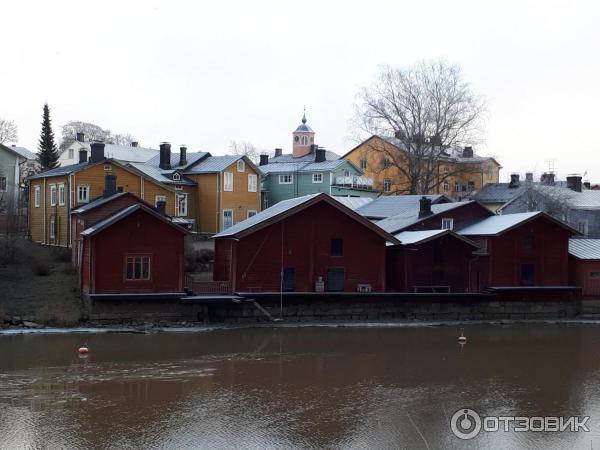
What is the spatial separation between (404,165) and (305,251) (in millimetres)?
24410

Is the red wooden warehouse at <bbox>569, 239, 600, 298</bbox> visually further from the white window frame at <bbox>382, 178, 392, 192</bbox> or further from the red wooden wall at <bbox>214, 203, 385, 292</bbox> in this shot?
the white window frame at <bbox>382, 178, 392, 192</bbox>

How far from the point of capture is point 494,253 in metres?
41.5

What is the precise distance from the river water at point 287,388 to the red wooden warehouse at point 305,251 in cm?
352

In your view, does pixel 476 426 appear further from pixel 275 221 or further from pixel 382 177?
pixel 382 177

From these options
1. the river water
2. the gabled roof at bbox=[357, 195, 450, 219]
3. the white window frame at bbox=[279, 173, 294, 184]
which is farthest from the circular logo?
the white window frame at bbox=[279, 173, 294, 184]

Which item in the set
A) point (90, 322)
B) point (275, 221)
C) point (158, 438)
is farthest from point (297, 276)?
point (158, 438)

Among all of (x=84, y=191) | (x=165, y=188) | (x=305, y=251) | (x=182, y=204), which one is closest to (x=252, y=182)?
(x=182, y=204)

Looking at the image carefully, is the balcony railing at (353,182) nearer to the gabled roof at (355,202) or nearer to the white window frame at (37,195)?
the gabled roof at (355,202)

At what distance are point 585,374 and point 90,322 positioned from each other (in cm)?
2030

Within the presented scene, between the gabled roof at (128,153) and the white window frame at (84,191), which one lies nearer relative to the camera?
the white window frame at (84,191)

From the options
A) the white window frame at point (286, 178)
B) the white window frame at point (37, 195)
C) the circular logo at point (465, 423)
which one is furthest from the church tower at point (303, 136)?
the circular logo at point (465, 423)

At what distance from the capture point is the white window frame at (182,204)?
52531 mm

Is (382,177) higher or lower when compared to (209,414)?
higher

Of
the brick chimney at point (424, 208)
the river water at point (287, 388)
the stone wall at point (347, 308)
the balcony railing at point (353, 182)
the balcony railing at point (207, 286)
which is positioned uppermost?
the balcony railing at point (353, 182)
